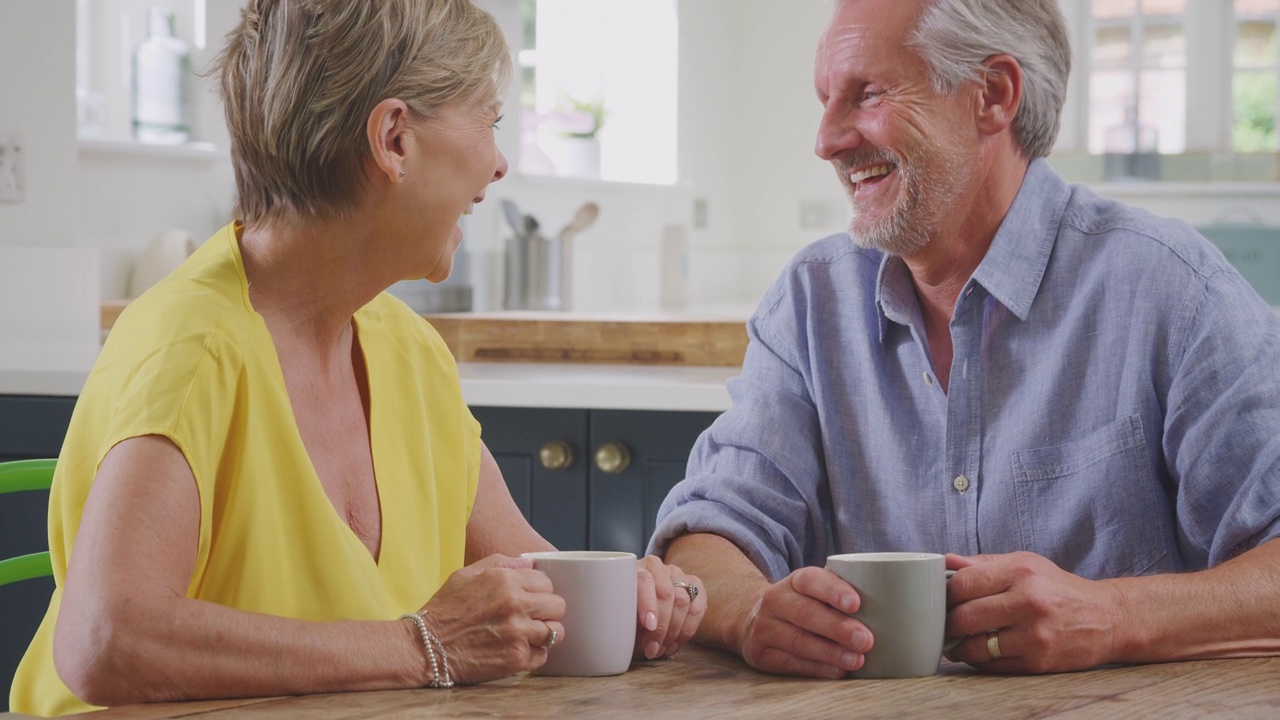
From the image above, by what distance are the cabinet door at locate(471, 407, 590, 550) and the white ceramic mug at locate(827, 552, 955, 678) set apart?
1.23m

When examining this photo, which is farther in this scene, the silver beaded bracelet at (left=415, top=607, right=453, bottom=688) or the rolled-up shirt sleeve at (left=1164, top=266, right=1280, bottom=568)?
the rolled-up shirt sleeve at (left=1164, top=266, right=1280, bottom=568)

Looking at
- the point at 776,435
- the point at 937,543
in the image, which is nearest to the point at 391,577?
the point at 776,435

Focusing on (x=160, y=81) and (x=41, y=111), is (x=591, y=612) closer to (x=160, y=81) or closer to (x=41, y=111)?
(x=41, y=111)

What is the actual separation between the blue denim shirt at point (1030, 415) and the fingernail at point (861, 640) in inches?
13.5

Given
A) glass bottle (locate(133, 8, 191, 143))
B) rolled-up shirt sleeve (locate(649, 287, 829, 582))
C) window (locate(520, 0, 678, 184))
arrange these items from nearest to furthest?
1. rolled-up shirt sleeve (locate(649, 287, 829, 582))
2. glass bottle (locate(133, 8, 191, 143))
3. window (locate(520, 0, 678, 184))

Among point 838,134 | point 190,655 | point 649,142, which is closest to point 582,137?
point 649,142

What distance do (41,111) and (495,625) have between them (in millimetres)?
1992

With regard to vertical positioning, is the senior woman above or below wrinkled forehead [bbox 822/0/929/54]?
below

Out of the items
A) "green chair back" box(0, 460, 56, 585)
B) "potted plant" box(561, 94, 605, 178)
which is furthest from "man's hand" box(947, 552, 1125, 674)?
"potted plant" box(561, 94, 605, 178)

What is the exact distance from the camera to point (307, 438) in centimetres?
121

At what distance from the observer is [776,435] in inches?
57.4

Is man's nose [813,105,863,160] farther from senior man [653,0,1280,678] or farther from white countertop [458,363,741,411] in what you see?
white countertop [458,363,741,411]

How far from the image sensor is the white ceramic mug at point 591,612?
1.03 m

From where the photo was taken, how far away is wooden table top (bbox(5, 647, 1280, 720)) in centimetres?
91
